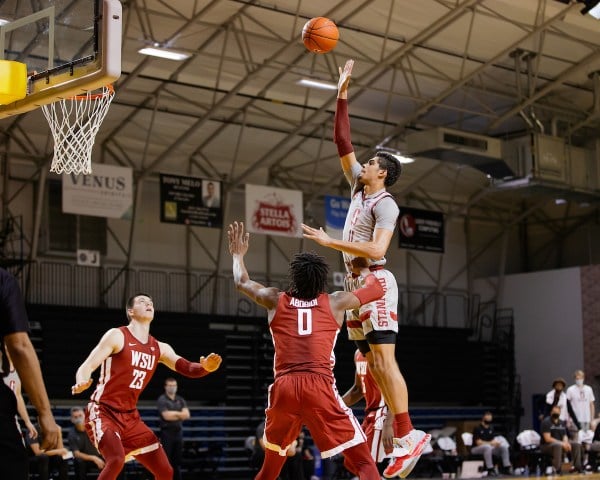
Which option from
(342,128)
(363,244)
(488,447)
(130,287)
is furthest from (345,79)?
(130,287)

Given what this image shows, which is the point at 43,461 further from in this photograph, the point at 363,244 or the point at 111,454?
the point at 363,244

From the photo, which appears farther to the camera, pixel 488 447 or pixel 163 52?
pixel 488 447

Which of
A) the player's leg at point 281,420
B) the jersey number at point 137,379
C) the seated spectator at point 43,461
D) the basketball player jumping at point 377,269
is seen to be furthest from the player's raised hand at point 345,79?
the seated spectator at point 43,461

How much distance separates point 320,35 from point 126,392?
137 inches

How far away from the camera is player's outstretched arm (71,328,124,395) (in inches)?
319

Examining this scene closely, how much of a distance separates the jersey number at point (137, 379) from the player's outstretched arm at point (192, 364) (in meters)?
0.29

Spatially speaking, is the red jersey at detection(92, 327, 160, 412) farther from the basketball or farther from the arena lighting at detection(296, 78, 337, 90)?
the arena lighting at detection(296, 78, 337, 90)

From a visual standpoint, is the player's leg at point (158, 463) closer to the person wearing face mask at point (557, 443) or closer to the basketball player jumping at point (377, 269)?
the basketball player jumping at point (377, 269)

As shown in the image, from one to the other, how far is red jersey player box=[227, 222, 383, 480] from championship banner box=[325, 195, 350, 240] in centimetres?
1798

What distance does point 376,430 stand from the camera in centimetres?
808

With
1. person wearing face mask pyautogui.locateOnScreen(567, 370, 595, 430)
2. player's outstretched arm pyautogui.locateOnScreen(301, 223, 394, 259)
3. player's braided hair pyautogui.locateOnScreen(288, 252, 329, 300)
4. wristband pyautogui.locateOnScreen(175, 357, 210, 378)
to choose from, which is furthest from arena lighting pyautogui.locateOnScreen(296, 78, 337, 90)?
player's braided hair pyautogui.locateOnScreen(288, 252, 329, 300)

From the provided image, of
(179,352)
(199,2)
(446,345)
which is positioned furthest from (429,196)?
(199,2)

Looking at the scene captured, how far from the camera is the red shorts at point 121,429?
8.44 metres

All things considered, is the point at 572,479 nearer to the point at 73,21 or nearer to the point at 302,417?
the point at 302,417
